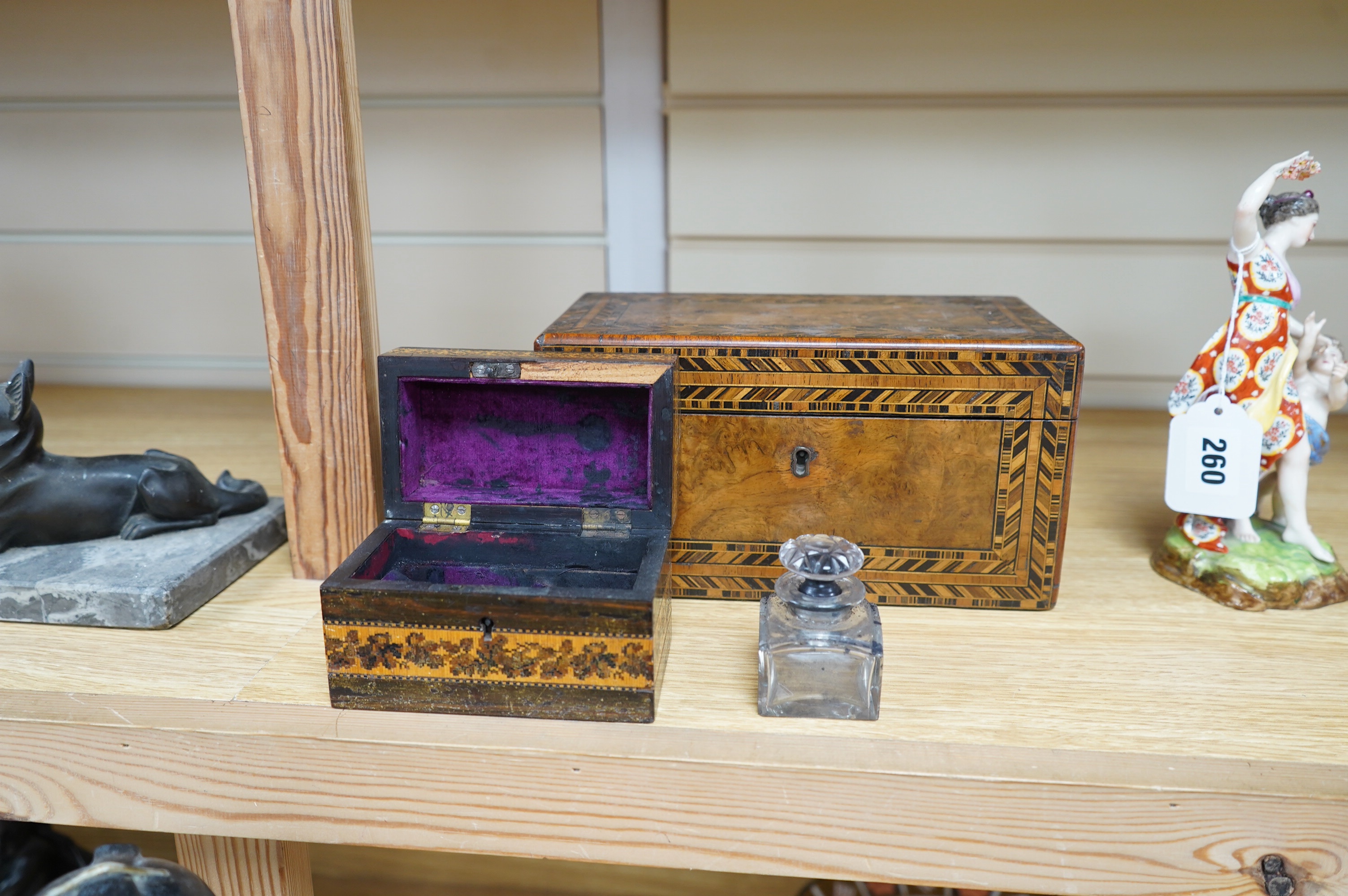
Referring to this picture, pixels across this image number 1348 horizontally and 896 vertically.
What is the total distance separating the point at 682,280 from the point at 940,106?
20.0 inches

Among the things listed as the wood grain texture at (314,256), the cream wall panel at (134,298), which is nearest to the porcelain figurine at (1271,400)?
the wood grain texture at (314,256)

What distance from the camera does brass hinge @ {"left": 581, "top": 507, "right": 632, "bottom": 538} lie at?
3.00ft

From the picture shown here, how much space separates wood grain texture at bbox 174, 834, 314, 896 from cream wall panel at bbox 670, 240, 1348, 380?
1.11m

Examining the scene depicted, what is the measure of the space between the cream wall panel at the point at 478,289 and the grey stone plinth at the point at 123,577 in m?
0.76

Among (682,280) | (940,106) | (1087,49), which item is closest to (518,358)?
(682,280)

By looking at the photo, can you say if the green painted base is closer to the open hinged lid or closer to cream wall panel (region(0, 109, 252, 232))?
the open hinged lid

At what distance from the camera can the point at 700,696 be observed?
32.8 inches

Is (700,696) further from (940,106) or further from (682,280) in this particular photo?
(940,106)

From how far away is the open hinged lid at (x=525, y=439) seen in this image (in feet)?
2.93

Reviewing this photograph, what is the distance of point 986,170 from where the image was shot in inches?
63.2

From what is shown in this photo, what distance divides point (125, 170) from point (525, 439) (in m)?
1.23

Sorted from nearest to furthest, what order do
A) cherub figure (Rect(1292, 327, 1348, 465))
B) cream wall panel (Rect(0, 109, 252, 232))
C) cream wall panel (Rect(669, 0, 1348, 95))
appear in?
cherub figure (Rect(1292, 327, 1348, 465))
cream wall panel (Rect(669, 0, 1348, 95))
cream wall panel (Rect(0, 109, 252, 232))

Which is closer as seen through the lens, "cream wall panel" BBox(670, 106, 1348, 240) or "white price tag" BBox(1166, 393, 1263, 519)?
"white price tag" BBox(1166, 393, 1263, 519)

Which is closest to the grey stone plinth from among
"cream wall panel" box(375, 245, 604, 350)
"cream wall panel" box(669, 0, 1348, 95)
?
"cream wall panel" box(375, 245, 604, 350)
